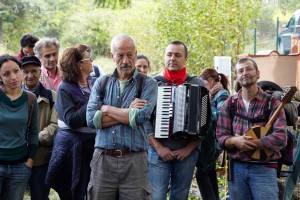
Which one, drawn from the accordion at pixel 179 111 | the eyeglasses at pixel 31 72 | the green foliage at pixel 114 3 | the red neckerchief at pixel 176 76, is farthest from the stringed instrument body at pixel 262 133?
the green foliage at pixel 114 3

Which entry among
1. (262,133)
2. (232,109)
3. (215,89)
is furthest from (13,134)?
(215,89)

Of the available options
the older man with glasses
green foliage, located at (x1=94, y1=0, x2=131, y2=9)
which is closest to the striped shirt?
the older man with glasses

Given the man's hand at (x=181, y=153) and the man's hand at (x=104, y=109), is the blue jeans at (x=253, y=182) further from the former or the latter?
the man's hand at (x=104, y=109)

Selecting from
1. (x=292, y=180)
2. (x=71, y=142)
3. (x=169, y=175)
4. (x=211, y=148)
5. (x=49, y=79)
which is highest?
(x=49, y=79)

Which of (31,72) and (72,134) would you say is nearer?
(72,134)

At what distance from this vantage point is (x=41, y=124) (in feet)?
17.8

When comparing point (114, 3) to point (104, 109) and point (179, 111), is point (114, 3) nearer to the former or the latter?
point (179, 111)

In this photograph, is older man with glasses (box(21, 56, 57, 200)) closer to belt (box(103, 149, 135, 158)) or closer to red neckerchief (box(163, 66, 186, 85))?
belt (box(103, 149, 135, 158))

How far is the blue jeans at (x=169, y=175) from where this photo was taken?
Result: 17.8ft

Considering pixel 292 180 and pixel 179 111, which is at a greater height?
pixel 179 111

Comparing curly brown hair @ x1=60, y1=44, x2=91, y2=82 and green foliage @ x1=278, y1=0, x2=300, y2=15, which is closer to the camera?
curly brown hair @ x1=60, y1=44, x2=91, y2=82

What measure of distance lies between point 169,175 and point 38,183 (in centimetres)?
140

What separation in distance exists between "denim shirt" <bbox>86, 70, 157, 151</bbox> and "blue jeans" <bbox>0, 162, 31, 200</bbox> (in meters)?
0.83

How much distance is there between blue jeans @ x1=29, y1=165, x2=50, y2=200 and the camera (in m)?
5.31
